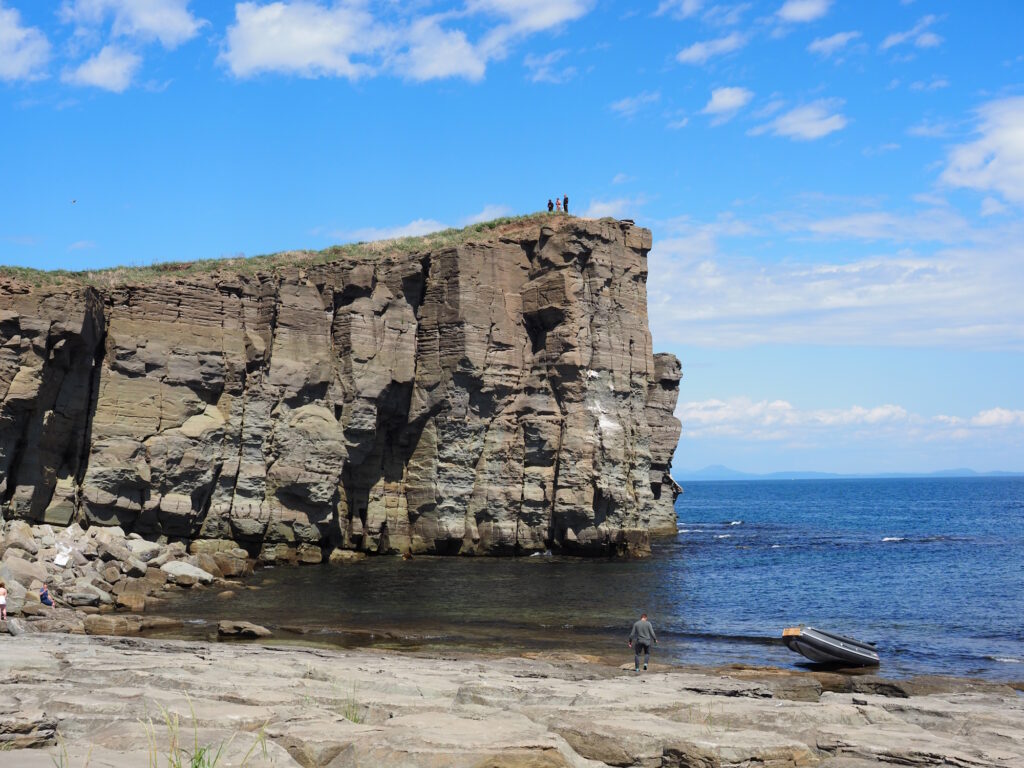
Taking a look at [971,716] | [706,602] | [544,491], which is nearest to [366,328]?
[544,491]

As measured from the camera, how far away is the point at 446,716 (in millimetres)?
12844

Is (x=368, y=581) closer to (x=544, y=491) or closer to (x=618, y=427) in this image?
(x=544, y=491)

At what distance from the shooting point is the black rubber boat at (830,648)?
1081 inches

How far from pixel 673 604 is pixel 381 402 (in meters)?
21.0

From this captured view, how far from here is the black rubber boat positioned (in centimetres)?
2745

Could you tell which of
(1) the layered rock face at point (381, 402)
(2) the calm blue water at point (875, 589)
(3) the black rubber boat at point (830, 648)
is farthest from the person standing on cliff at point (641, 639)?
(1) the layered rock face at point (381, 402)

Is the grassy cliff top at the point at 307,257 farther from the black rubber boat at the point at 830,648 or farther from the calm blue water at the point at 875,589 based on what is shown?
the black rubber boat at the point at 830,648

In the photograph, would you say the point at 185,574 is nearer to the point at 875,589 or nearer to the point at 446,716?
the point at 446,716

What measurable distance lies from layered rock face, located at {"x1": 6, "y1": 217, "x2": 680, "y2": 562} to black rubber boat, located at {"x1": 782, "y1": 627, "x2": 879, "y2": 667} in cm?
2541

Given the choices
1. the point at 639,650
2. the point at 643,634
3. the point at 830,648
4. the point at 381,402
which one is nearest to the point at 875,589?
the point at 830,648

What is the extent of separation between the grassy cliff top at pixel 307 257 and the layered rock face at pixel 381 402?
65cm

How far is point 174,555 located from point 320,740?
115ft

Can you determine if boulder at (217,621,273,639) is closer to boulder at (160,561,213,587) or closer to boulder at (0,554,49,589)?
boulder at (0,554,49,589)

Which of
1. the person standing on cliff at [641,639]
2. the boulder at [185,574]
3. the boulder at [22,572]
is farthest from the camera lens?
the boulder at [185,574]
